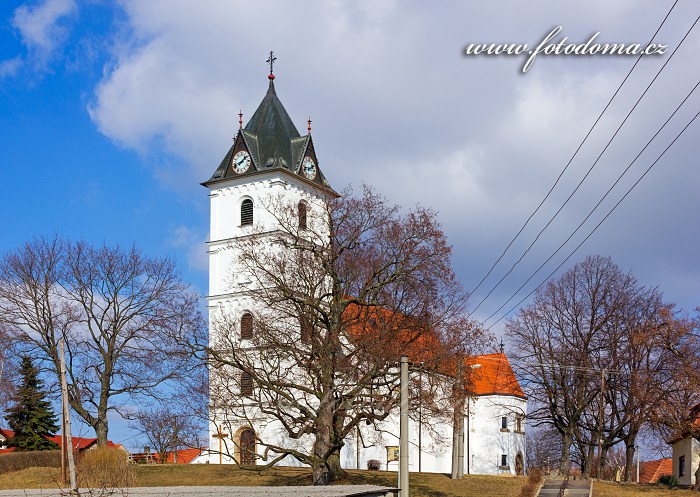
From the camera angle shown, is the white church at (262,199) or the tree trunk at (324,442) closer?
the tree trunk at (324,442)

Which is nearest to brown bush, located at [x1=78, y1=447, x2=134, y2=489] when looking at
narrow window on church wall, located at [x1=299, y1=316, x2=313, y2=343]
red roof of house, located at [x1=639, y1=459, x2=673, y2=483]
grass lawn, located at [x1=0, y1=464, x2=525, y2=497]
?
grass lawn, located at [x1=0, y1=464, x2=525, y2=497]

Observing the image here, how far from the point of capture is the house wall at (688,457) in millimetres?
42688

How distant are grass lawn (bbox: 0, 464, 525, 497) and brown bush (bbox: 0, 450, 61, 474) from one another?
1920mm

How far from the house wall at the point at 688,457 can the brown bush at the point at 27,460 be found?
31.4 metres

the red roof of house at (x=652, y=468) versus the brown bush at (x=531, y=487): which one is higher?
the brown bush at (x=531, y=487)

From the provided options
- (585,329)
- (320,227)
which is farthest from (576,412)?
(320,227)

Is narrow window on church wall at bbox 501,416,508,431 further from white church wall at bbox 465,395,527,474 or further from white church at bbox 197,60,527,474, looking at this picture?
white church at bbox 197,60,527,474

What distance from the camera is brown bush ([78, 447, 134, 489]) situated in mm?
29625

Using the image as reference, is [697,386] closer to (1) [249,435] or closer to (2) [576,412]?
(2) [576,412]

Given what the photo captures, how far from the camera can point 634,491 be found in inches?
1383

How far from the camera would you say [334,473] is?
35.4 m

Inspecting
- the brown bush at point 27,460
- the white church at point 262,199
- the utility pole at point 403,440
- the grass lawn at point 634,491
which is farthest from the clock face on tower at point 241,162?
the utility pole at point 403,440

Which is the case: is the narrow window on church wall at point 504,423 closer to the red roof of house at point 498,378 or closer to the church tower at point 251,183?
the red roof of house at point 498,378

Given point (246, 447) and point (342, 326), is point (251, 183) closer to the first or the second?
point (246, 447)
